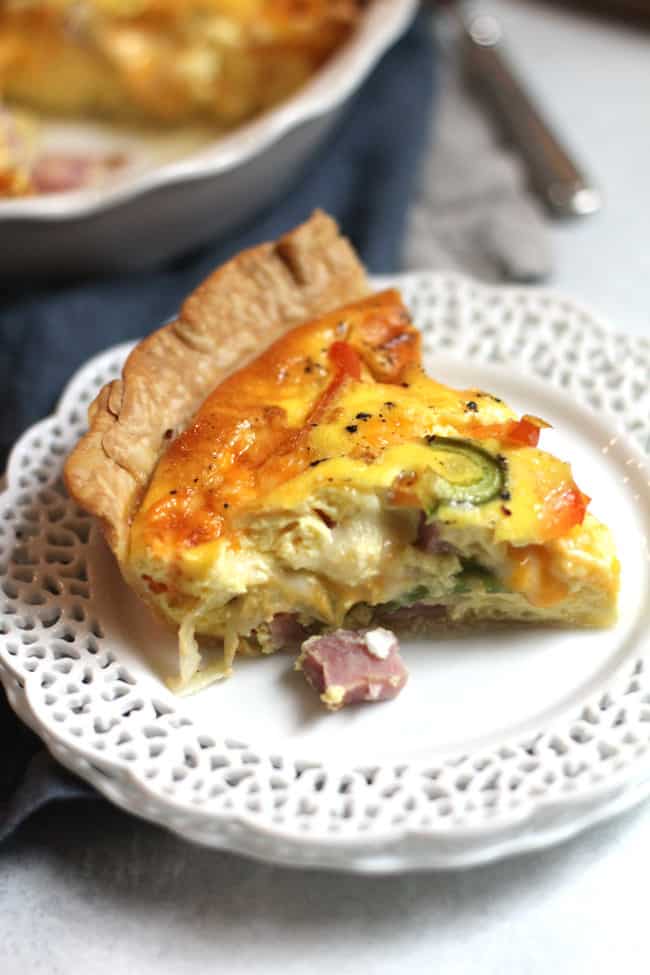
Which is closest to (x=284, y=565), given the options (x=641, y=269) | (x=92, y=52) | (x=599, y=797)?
(x=599, y=797)

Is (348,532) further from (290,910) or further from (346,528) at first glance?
(290,910)

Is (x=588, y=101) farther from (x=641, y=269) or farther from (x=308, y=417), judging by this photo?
(x=308, y=417)

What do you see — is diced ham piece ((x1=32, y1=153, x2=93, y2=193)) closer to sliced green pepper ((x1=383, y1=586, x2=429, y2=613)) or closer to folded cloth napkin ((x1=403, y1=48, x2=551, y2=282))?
folded cloth napkin ((x1=403, y1=48, x2=551, y2=282))

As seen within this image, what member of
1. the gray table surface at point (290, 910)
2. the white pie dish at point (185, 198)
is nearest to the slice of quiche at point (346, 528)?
the gray table surface at point (290, 910)

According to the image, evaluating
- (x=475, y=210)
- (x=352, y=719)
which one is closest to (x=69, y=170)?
(x=475, y=210)

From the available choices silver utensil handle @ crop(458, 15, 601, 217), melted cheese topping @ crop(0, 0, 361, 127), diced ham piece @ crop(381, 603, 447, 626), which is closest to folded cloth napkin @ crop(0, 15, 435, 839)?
silver utensil handle @ crop(458, 15, 601, 217)

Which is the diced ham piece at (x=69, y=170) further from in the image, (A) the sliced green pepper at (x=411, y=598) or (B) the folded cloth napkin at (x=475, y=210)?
(A) the sliced green pepper at (x=411, y=598)
